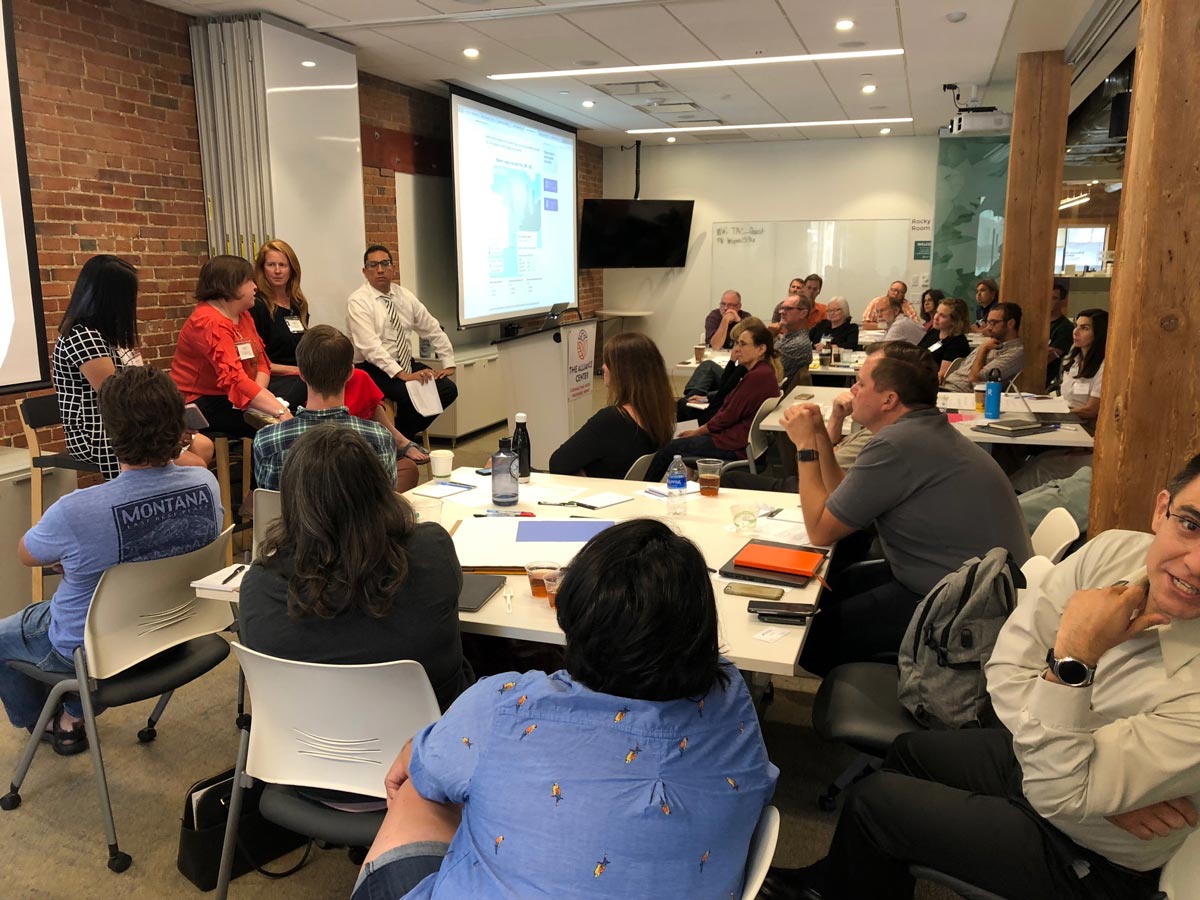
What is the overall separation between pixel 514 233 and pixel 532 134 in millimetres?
1079

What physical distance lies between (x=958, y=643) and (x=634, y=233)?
9686mm

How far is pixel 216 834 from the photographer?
2.20 metres

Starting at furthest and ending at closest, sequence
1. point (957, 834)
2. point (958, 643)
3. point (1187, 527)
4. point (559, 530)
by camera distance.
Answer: point (559, 530) < point (958, 643) < point (957, 834) < point (1187, 527)

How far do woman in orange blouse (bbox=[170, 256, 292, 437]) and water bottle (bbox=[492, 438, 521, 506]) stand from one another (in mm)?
1932

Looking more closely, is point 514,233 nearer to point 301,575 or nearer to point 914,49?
point 914,49

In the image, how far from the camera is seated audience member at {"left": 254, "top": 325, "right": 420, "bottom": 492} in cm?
308

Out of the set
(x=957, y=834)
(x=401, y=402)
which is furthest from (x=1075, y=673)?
(x=401, y=402)

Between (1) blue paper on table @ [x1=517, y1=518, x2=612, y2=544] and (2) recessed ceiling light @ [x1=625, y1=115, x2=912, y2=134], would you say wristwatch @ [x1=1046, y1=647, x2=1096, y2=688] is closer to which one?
(1) blue paper on table @ [x1=517, y1=518, x2=612, y2=544]

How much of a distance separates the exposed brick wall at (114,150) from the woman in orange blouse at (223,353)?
1.68ft

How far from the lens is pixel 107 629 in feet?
7.57

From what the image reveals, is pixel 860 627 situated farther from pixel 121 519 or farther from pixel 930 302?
pixel 930 302

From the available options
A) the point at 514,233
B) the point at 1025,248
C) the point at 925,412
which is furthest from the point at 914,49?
the point at 925,412

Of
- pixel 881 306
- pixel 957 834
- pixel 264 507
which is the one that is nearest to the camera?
pixel 957 834

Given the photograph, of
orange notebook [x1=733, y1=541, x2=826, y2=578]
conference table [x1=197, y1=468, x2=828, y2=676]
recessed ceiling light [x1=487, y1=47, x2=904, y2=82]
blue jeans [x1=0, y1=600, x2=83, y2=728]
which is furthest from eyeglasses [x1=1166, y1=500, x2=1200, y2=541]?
recessed ceiling light [x1=487, y1=47, x2=904, y2=82]
